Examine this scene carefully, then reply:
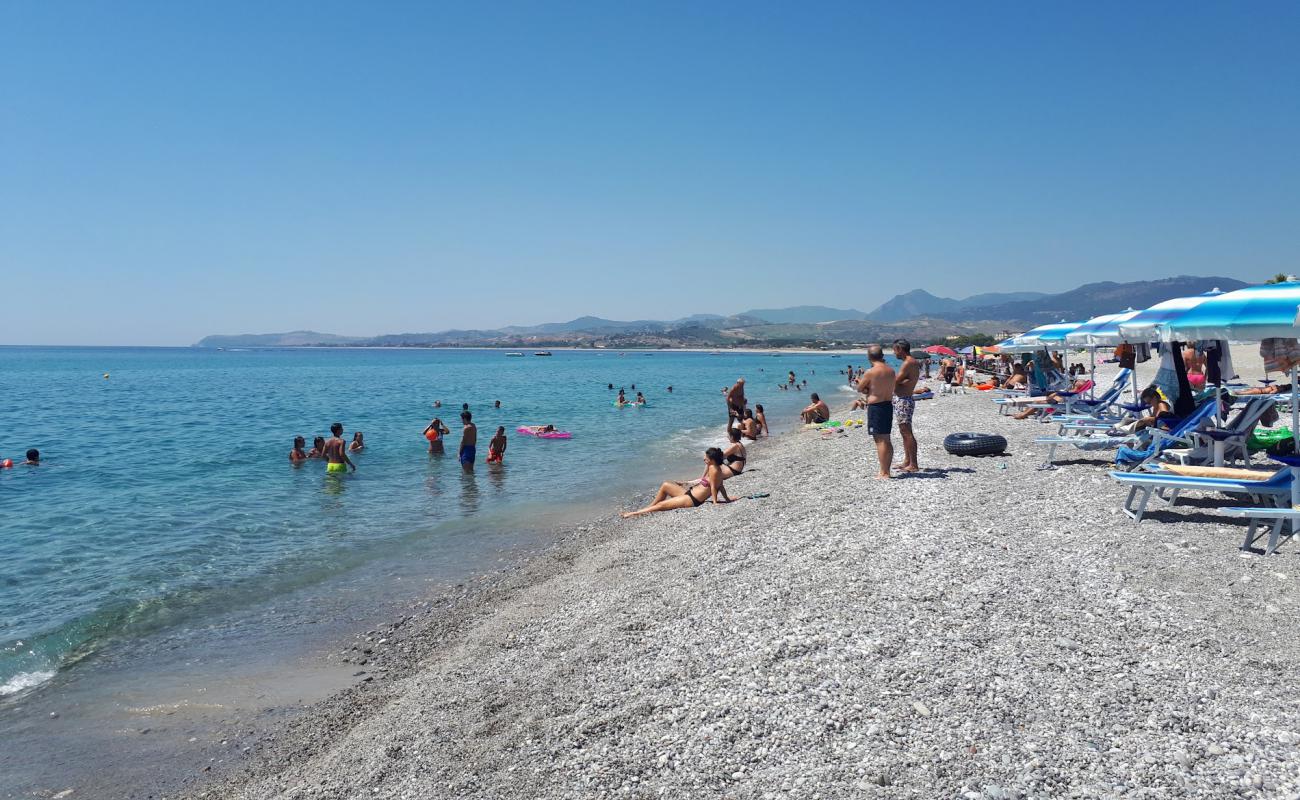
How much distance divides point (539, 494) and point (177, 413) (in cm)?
3038

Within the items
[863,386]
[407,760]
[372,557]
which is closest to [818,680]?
[407,760]

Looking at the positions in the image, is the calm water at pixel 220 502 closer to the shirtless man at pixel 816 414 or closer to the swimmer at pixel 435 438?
the swimmer at pixel 435 438

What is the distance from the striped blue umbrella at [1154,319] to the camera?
8.22 m

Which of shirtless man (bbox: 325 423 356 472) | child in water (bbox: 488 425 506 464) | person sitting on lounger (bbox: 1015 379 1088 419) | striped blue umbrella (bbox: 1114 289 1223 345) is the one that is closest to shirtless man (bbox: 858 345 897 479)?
striped blue umbrella (bbox: 1114 289 1223 345)

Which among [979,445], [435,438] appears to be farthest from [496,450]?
[979,445]

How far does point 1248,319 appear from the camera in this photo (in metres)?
7.00

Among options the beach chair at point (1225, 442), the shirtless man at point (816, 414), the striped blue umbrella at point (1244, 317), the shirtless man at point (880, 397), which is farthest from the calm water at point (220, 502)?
the striped blue umbrella at point (1244, 317)

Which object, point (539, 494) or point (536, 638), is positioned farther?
point (539, 494)

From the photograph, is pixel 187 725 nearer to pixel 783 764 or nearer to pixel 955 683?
pixel 783 764

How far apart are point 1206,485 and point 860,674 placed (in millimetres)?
4271

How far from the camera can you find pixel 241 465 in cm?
1975

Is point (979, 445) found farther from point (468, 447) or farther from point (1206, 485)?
point (468, 447)

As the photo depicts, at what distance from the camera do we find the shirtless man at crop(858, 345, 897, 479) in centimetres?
1050

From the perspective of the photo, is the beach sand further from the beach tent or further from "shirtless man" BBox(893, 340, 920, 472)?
"shirtless man" BBox(893, 340, 920, 472)
